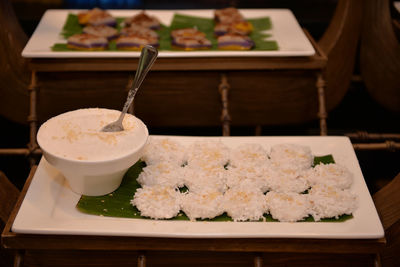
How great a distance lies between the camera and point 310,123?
10.9 ft

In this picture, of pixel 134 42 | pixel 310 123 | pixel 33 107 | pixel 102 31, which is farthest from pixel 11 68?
pixel 310 123

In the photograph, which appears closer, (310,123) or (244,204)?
(244,204)

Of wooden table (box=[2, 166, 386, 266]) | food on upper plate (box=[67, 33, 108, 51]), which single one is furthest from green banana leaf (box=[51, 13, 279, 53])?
wooden table (box=[2, 166, 386, 266])

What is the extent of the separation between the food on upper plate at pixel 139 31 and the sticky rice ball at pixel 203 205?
1141 millimetres

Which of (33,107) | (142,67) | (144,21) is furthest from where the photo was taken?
(144,21)

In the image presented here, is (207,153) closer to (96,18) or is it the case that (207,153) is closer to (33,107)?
(33,107)

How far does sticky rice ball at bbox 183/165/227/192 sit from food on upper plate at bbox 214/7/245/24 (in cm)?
118

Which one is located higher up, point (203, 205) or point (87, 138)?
point (87, 138)

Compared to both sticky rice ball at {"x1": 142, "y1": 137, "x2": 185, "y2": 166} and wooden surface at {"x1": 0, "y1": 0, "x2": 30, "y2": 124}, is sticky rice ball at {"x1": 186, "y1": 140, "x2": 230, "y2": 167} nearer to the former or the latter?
sticky rice ball at {"x1": 142, "y1": 137, "x2": 185, "y2": 166}

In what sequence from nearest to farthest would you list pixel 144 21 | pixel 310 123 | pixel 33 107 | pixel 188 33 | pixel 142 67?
1. pixel 142 67
2. pixel 33 107
3. pixel 188 33
4. pixel 144 21
5. pixel 310 123

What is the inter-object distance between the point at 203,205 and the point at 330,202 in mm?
366

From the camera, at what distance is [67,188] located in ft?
4.73

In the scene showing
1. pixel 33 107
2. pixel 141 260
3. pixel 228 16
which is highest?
pixel 228 16

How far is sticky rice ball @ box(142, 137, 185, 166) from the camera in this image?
61.4 inches
